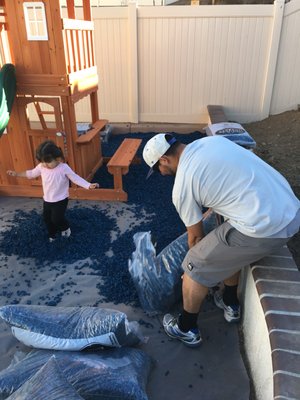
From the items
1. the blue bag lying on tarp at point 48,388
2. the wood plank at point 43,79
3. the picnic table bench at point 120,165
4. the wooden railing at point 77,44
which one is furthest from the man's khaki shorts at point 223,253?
the wooden railing at point 77,44

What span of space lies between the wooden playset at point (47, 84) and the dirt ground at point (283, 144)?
1805 millimetres

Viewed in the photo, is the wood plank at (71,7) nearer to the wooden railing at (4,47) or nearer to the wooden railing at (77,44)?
the wooden railing at (77,44)

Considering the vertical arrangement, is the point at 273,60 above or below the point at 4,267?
above

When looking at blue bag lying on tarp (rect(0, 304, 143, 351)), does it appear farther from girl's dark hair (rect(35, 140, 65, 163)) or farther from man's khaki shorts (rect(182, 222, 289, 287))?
girl's dark hair (rect(35, 140, 65, 163))

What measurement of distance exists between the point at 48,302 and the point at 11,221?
1.49 meters

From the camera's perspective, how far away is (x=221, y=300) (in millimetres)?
2613

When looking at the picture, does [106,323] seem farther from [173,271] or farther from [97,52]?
[97,52]

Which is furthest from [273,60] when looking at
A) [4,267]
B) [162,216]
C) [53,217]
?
[4,267]

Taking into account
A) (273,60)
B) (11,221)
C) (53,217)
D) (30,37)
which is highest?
(30,37)

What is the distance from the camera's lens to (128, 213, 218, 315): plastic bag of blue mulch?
2.58 metres

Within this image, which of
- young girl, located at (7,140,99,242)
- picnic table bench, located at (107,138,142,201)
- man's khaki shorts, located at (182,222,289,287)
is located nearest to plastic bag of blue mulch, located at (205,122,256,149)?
picnic table bench, located at (107,138,142,201)

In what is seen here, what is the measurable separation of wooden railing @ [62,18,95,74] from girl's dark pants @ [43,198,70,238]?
5.10 ft

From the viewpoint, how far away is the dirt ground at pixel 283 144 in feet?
12.7

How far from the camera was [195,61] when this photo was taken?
671cm
